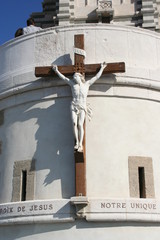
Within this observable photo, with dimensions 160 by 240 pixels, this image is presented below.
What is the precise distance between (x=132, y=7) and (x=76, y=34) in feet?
45.4

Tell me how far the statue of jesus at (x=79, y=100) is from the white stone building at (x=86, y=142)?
35 centimetres

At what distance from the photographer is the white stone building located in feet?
37.8

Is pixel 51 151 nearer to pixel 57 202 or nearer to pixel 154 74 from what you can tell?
pixel 57 202

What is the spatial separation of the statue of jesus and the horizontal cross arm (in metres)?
0.14

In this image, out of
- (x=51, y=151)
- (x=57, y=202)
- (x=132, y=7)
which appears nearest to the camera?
(x=57, y=202)

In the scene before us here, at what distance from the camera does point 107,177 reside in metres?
12.0

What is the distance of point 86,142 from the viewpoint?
40.3 ft

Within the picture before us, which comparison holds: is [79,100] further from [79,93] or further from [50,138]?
[50,138]

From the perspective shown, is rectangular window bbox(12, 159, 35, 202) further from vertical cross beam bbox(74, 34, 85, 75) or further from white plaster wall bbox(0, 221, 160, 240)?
A: vertical cross beam bbox(74, 34, 85, 75)

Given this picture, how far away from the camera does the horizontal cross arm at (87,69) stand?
1269 cm

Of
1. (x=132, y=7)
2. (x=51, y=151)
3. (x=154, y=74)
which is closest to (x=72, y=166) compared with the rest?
(x=51, y=151)

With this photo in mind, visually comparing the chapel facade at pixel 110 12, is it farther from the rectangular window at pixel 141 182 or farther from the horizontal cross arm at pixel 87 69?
the rectangular window at pixel 141 182

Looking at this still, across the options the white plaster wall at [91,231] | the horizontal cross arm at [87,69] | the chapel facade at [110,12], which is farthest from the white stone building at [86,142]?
the chapel facade at [110,12]

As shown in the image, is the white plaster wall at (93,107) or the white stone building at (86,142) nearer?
the white stone building at (86,142)
